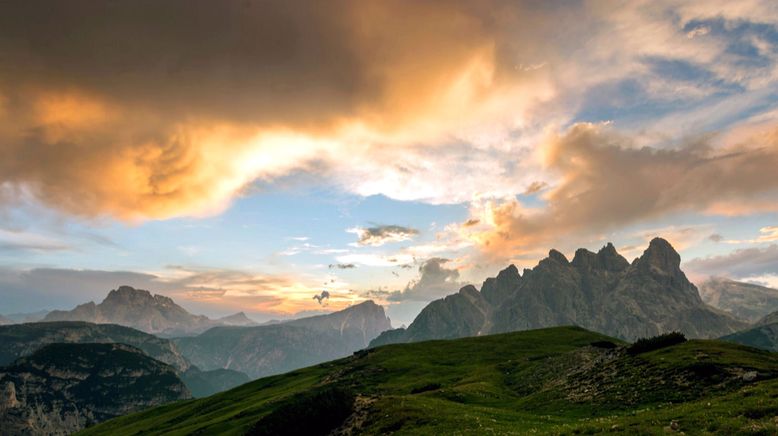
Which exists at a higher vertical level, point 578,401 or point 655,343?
point 655,343

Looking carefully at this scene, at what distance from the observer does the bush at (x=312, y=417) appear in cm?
4942

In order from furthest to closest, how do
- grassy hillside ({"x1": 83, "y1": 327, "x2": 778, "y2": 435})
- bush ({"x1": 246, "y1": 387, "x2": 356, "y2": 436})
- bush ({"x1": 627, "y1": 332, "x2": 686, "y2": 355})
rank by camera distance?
bush ({"x1": 627, "y1": 332, "x2": 686, "y2": 355}), bush ({"x1": 246, "y1": 387, "x2": 356, "y2": 436}), grassy hillside ({"x1": 83, "y1": 327, "x2": 778, "y2": 435})

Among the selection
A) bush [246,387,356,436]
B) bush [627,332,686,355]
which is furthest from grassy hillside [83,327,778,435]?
bush [627,332,686,355]

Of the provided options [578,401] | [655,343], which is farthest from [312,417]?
[655,343]

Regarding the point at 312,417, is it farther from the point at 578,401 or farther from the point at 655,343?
the point at 655,343

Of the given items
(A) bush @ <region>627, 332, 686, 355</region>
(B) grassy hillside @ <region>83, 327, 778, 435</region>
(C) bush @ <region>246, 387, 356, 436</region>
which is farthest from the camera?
(A) bush @ <region>627, 332, 686, 355</region>

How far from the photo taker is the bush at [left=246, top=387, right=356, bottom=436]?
4942 cm

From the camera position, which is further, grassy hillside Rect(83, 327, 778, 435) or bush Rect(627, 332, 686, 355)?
bush Rect(627, 332, 686, 355)

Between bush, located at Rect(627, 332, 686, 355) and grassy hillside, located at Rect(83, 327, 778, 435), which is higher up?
bush, located at Rect(627, 332, 686, 355)

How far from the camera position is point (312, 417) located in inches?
1980

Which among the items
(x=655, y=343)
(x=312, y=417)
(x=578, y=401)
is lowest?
(x=312, y=417)

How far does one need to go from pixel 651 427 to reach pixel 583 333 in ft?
468

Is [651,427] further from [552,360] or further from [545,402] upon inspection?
[552,360]

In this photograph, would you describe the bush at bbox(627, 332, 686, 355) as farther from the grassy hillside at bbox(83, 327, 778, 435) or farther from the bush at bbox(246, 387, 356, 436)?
the bush at bbox(246, 387, 356, 436)
